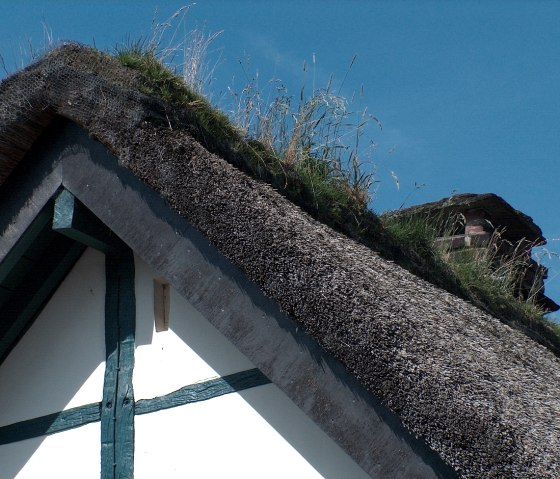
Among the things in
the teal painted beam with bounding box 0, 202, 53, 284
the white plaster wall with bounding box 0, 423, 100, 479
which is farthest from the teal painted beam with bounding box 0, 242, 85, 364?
the white plaster wall with bounding box 0, 423, 100, 479

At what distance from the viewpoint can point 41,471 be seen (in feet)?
14.4

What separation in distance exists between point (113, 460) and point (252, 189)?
1.26 m

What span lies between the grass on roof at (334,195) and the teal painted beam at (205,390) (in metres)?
0.90

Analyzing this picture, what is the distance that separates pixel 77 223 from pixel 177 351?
64 centimetres

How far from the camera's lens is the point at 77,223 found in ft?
13.8

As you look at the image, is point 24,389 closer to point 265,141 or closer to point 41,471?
point 41,471

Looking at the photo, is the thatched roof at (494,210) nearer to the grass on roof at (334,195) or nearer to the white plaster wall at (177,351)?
the grass on roof at (334,195)

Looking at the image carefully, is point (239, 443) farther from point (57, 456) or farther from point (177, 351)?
point (57, 456)

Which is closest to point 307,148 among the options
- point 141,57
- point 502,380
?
point 141,57

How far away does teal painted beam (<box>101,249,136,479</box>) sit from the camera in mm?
4180

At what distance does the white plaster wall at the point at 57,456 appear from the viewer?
427 cm

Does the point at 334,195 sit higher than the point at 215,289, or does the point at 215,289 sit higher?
the point at 334,195

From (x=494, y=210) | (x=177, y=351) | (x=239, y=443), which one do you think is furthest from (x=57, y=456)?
(x=494, y=210)

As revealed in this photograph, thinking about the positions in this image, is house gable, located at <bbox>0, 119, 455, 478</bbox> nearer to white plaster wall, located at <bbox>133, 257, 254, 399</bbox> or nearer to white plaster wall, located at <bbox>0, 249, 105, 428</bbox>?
white plaster wall, located at <bbox>133, 257, 254, 399</bbox>
